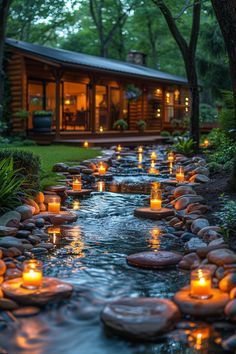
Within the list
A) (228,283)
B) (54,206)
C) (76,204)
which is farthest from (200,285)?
(76,204)

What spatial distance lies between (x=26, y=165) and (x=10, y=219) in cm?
138

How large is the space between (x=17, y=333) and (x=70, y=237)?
2347mm

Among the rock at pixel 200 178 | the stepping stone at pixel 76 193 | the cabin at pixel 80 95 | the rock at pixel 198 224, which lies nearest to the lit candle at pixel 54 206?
the stepping stone at pixel 76 193

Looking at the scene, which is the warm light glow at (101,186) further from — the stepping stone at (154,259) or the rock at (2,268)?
the rock at (2,268)

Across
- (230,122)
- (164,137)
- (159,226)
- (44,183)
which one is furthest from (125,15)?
(159,226)

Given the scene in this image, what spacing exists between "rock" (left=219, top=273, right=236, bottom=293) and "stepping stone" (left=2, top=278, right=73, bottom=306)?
1.16 m

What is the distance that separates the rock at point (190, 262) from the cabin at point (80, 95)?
13629 millimetres

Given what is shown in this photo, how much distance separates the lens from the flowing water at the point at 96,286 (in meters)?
3.04

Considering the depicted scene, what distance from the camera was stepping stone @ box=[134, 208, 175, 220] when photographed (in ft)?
21.3

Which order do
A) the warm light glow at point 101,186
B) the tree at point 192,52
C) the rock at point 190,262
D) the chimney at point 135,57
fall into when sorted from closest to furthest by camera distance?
the rock at point 190,262, the warm light glow at point 101,186, the tree at point 192,52, the chimney at point 135,57

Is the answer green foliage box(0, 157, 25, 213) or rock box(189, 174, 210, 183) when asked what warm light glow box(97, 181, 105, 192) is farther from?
green foliage box(0, 157, 25, 213)

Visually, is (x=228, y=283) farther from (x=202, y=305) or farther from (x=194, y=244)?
(x=194, y=244)

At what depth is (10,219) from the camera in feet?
18.3

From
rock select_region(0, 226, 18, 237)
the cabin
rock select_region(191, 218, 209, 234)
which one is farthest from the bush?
the cabin
